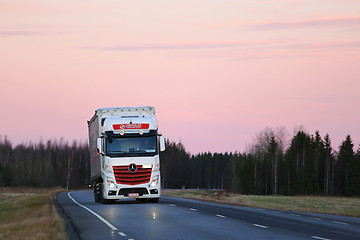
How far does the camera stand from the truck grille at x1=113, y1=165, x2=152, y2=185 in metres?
32.8

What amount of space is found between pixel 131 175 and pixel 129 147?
4.47 feet

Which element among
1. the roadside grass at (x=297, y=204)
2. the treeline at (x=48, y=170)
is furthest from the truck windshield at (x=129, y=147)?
the treeline at (x=48, y=170)

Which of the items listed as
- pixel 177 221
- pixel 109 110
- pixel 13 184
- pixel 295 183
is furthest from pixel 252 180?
pixel 177 221

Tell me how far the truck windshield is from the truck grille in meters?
0.67

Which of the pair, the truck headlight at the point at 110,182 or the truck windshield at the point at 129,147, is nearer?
the truck windshield at the point at 129,147

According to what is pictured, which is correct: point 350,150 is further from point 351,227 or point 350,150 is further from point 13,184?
point 351,227

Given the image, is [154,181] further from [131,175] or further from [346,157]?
[346,157]

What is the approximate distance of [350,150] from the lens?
12056 centimetres

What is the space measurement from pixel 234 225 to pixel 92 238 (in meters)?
5.32

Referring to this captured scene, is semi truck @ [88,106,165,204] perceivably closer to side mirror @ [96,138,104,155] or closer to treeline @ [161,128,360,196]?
side mirror @ [96,138,104,155]

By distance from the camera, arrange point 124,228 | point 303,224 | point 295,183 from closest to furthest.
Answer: point 124,228
point 303,224
point 295,183

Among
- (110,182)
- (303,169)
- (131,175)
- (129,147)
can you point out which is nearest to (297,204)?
(131,175)

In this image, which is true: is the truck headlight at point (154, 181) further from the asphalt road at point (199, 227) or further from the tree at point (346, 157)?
the tree at point (346, 157)

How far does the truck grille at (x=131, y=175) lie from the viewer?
32.8 m
